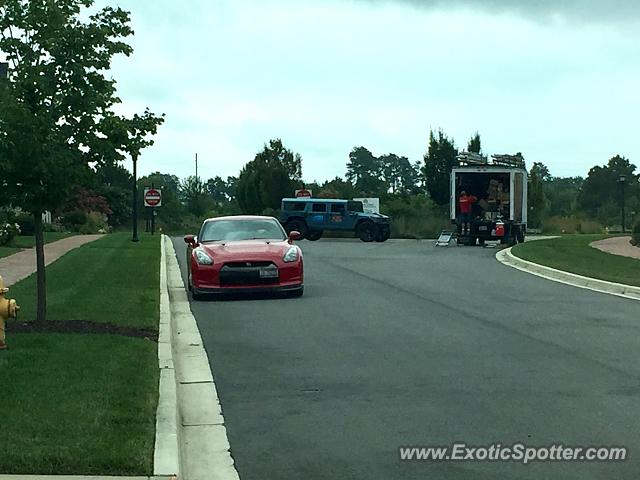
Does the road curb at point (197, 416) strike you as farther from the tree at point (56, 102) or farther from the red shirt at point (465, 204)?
the red shirt at point (465, 204)

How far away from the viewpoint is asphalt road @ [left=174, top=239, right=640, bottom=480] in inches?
270

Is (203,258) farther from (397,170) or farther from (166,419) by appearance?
(397,170)

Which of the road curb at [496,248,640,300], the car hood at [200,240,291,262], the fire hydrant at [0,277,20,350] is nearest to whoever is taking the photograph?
the fire hydrant at [0,277,20,350]

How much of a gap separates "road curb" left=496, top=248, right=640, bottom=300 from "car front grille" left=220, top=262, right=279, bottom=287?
19.0 ft

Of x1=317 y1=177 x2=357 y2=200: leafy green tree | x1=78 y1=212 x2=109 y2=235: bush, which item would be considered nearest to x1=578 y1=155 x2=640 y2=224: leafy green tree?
x1=317 y1=177 x2=357 y2=200: leafy green tree

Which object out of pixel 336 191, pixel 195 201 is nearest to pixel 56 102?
pixel 336 191

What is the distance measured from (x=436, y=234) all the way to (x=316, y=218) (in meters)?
8.29

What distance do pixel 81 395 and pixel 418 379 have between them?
123 inches

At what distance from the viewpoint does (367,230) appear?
44.7m

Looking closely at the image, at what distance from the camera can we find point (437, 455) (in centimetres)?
682

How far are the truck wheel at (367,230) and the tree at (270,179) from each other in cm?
1693

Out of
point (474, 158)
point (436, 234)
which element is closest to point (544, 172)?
point (436, 234)

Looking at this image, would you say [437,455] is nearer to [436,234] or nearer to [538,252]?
[538,252]

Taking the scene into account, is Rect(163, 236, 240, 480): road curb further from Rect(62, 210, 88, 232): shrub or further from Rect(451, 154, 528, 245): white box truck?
Rect(62, 210, 88, 232): shrub
